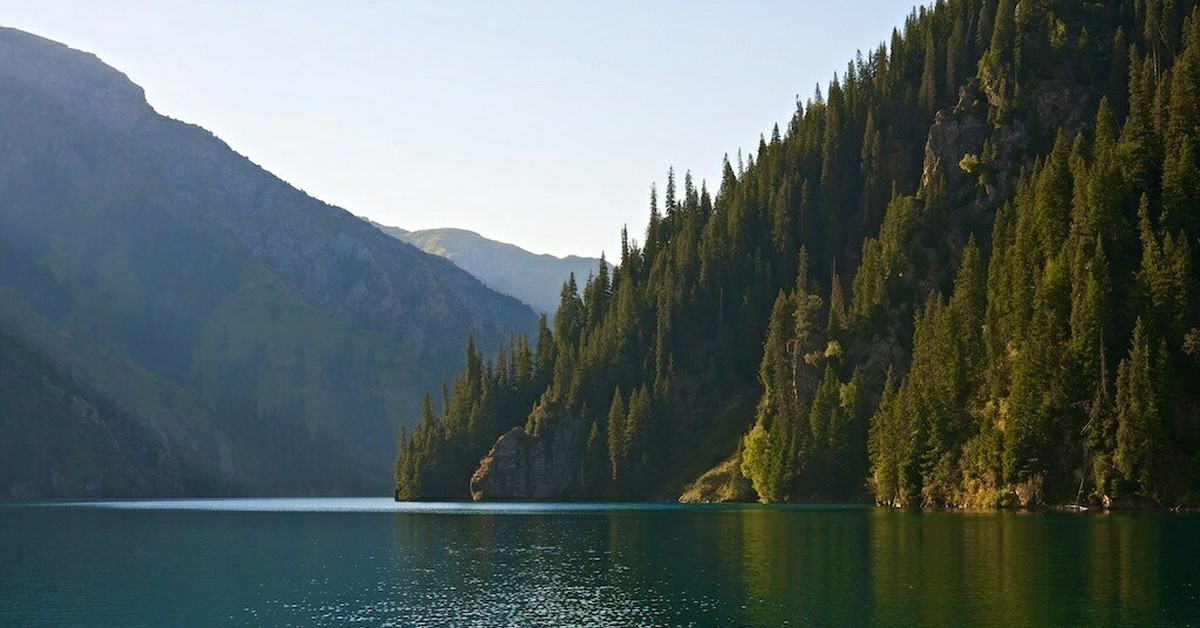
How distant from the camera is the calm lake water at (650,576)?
75.6 meters

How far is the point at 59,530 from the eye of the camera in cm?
17238

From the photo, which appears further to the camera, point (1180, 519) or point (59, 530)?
point (59, 530)

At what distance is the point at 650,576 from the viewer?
97000mm

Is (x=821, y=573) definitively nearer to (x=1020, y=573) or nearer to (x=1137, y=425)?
(x=1020, y=573)

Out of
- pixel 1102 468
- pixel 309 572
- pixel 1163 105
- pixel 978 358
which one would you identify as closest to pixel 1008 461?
pixel 1102 468

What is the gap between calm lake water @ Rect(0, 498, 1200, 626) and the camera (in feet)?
248

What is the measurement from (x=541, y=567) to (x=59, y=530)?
93.1 meters

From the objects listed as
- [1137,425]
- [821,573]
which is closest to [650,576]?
[821,573]

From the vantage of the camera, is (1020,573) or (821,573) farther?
(821,573)

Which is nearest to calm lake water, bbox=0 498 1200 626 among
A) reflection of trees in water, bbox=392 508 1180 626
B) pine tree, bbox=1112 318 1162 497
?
reflection of trees in water, bbox=392 508 1180 626

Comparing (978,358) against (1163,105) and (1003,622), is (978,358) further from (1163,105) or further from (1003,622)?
(1003,622)

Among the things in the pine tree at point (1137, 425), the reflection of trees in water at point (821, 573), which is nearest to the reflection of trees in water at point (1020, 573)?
the reflection of trees in water at point (821, 573)

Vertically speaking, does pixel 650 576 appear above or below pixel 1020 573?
below

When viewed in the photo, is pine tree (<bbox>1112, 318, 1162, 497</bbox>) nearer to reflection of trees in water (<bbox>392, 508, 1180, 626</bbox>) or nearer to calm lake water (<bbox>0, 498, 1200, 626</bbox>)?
calm lake water (<bbox>0, 498, 1200, 626</bbox>)
